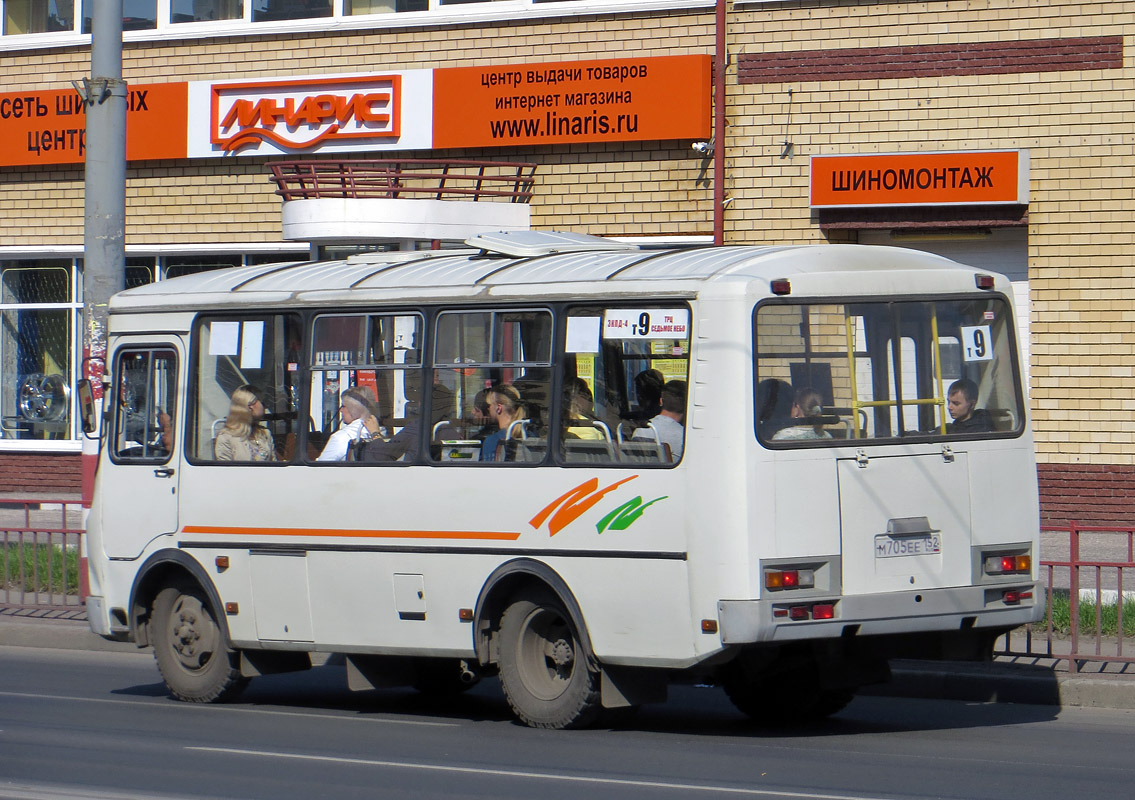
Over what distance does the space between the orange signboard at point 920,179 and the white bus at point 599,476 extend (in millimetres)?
7787

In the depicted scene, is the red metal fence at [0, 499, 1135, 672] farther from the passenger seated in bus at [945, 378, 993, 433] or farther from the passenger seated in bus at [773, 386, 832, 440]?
the passenger seated in bus at [773, 386, 832, 440]

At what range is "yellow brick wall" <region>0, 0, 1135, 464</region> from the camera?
17.4 metres

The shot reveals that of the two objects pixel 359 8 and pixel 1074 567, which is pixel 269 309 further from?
pixel 359 8

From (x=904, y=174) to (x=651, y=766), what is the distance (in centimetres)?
1085

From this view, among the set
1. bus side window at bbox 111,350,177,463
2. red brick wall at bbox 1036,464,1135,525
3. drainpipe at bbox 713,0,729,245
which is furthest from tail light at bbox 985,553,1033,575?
drainpipe at bbox 713,0,729,245

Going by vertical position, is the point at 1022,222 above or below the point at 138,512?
above

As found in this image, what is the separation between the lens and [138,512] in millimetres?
11156

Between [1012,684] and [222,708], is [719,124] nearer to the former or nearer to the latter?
[1012,684]

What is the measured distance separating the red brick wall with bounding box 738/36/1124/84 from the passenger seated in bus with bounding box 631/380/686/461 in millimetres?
10111

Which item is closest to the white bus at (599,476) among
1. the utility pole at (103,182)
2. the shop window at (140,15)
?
the utility pole at (103,182)

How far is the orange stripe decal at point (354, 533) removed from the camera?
9492 millimetres

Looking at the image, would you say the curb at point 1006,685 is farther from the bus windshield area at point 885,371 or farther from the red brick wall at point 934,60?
the red brick wall at point 934,60

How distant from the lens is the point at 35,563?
47.4 feet

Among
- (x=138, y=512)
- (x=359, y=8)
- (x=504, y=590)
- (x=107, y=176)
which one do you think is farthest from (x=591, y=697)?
(x=359, y=8)
